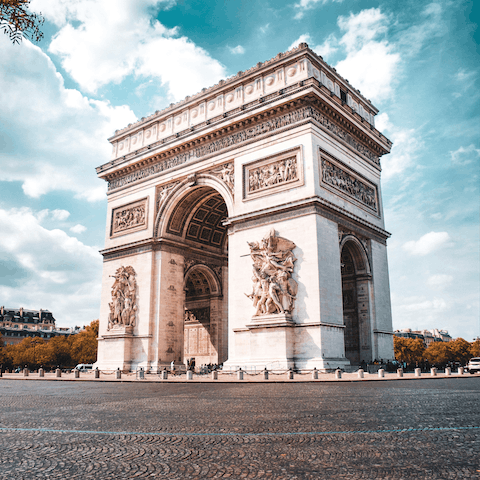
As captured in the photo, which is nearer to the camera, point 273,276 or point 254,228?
point 273,276

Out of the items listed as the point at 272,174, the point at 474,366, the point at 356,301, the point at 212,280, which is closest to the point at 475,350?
the point at 474,366

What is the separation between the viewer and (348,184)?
26.5 metres

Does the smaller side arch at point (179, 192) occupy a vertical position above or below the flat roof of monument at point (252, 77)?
below

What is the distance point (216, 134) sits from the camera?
90.9ft

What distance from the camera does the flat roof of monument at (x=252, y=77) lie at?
1006 inches

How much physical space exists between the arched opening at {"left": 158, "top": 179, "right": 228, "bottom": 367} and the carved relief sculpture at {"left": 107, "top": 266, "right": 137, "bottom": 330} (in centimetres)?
250

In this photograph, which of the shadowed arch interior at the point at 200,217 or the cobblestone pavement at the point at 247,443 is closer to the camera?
the cobblestone pavement at the point at 247,443

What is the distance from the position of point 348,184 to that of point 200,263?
11.6 m

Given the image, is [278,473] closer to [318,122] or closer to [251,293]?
[251,293]

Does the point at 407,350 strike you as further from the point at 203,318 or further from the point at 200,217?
the point at 200,217

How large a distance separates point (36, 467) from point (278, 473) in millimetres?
1876

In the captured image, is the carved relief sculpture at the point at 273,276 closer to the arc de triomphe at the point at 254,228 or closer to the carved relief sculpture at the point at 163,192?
the arc de triomphe at the point at 254,228

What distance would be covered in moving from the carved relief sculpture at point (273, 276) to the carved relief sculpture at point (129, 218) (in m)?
10.0

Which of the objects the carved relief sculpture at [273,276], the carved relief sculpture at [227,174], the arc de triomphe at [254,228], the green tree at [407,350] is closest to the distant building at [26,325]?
the green tree at [407,350]
